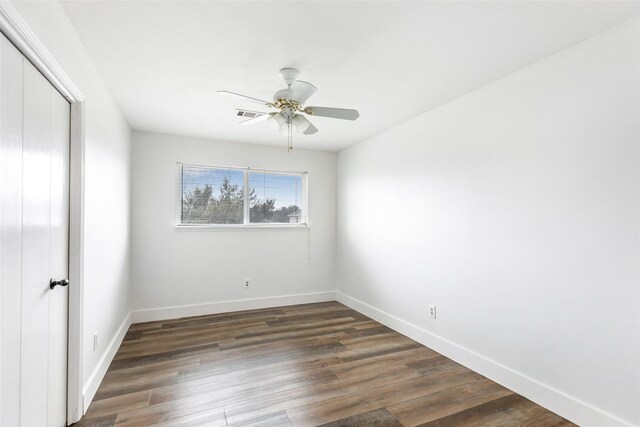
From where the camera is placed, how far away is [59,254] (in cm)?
178

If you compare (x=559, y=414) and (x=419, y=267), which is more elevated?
(x=419, y=267)

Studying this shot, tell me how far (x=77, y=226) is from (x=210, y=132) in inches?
86.7

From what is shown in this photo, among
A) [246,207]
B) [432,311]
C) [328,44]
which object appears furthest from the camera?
[246,207]

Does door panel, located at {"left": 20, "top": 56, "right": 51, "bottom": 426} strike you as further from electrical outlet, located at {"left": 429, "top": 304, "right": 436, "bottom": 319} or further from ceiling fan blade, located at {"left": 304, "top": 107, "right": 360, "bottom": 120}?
electrical outlet, located at {"left": 429, "top": 304, "right": 436, "bottom": 319}

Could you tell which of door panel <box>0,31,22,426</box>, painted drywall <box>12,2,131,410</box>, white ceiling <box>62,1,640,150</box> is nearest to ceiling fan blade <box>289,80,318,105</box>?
white ceiling <box>62,1,640,150</box>

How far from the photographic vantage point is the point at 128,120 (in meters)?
3.40

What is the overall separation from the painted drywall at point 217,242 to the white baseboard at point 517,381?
169 centimetres

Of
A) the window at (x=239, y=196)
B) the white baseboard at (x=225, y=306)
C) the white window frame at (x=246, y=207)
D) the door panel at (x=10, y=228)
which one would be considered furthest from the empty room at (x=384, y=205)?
the window at (x=239, y=196)

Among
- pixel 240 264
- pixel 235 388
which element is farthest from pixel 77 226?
pixel 240 264

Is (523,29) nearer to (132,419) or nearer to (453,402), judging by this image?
(453,402)

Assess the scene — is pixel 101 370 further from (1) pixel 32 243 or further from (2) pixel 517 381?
(2) pixel 517 381

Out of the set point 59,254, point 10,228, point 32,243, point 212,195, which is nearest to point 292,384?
point 59,254

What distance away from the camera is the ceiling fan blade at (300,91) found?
2.16 m

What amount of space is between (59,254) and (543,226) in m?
3.05
